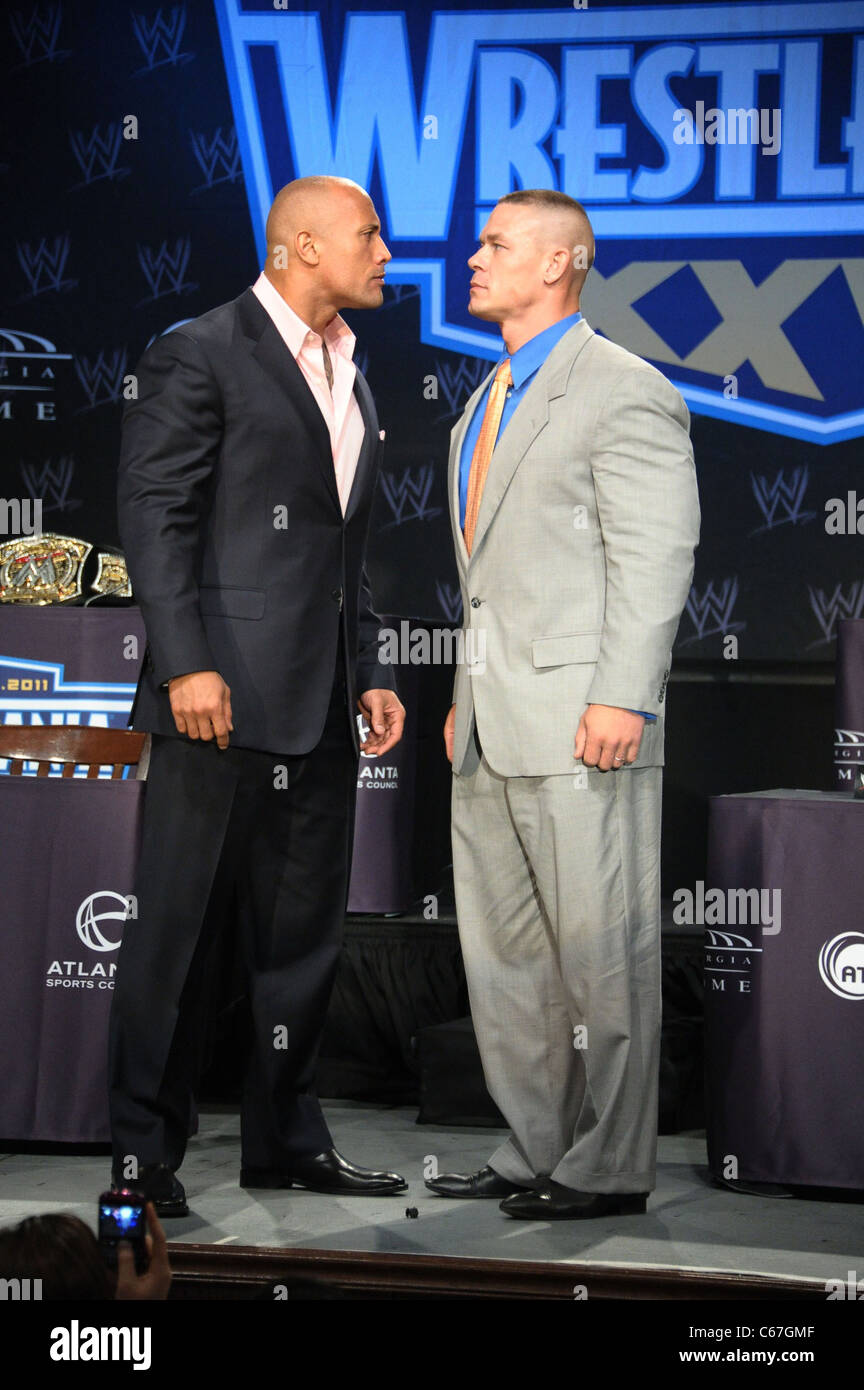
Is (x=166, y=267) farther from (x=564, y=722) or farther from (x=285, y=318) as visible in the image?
(x=564, y=722)

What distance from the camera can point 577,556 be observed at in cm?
266

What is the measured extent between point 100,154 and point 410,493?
1.41 meters

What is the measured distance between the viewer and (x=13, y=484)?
4.81 meters

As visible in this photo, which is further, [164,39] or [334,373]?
[164,39]

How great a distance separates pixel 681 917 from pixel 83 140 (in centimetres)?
291

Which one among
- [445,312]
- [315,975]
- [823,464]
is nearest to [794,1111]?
[315,975]

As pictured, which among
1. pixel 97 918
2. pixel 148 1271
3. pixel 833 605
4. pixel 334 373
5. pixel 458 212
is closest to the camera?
pixel 148 1271

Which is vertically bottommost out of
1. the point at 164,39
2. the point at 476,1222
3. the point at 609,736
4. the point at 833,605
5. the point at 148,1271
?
the point at 476,1222

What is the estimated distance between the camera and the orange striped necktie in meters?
2.83

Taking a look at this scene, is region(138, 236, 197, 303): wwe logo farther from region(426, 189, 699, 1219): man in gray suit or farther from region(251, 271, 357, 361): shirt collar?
region(426, 189, 699, 1219): man in gray suit

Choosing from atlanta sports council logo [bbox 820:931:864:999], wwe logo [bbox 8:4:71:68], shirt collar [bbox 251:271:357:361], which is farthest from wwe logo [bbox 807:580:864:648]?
wwe logo [bbox 8:4:71:68]

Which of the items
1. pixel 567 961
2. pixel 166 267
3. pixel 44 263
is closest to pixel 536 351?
pixel 567 961

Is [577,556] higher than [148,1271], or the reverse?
[577,556]

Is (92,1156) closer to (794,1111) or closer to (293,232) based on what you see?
(794,1111)
